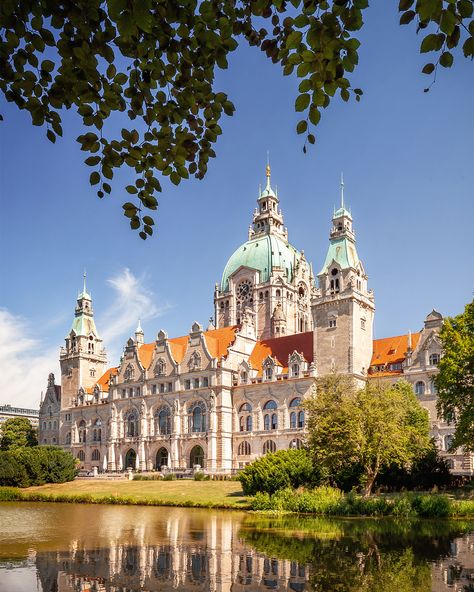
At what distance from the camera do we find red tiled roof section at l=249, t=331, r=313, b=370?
3297 inches

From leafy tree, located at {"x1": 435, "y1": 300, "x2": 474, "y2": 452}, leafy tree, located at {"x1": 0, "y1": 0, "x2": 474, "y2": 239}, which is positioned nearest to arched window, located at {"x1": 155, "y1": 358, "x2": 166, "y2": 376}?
leafy tree, located at {"x1": 435, "y1": 300, "x2": 474, "y2": 452}

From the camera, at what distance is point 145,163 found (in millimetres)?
9953

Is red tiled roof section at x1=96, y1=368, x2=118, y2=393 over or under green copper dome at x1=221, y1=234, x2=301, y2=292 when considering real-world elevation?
under

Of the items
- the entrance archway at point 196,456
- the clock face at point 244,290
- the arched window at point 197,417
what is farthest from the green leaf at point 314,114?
the clock face at point 244,290

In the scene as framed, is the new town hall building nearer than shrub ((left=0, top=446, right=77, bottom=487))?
No

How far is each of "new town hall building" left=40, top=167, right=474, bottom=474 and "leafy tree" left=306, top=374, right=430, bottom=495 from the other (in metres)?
15.8

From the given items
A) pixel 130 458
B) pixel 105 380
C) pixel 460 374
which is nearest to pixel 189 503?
pixel 460 374

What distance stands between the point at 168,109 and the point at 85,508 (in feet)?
154

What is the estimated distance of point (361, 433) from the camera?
4556cm

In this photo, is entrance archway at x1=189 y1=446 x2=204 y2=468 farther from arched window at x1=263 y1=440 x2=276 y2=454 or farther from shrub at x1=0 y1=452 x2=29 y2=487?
shrub at x1=0 y1=452 x2=29 y2=487

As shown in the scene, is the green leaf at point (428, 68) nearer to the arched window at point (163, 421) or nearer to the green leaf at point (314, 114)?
the green leaf at point (314, 114)

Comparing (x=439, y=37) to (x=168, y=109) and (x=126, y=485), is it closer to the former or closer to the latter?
(x=168, y=109)

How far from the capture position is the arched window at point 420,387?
Result: 7125 centimetres

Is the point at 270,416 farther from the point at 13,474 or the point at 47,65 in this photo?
the point at 47,65
